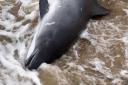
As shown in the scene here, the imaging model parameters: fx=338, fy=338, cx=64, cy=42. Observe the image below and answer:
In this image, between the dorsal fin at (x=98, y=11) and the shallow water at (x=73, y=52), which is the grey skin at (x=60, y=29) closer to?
the dorsal fin at (x=98, y=11)

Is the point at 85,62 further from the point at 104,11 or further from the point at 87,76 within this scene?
the point at 104,11

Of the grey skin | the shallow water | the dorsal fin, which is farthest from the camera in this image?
the dorsal fin

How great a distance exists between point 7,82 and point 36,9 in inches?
72.8

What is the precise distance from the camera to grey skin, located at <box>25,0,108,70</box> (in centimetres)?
503

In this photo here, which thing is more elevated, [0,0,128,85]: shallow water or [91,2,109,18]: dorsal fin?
[91,2,109,18]: dorsal fin

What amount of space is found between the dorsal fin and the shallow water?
0.09 meters

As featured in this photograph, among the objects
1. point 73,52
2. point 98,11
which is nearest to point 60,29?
point 73,52

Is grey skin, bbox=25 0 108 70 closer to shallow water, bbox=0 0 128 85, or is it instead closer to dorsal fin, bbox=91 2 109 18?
dorsal fin, bbox=91 2 109 18

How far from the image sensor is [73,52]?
5.35m

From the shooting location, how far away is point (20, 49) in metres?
5.30

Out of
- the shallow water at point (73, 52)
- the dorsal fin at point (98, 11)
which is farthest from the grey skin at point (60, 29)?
the shallow water at point (73, 52)

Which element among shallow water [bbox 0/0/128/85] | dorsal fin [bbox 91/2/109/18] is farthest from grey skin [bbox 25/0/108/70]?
shallow water [bbox 0/0/128/85]

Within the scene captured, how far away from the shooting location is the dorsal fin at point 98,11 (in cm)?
592

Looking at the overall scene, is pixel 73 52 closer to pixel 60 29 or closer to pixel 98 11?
pixel 60 29
